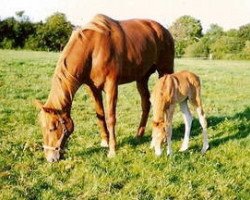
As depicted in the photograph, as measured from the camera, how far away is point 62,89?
741cm

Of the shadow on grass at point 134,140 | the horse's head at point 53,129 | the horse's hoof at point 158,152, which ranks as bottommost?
the shadow on grass at point 134,140

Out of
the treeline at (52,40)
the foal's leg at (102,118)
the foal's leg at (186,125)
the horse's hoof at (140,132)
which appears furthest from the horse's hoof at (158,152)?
the treeline at (52,40)

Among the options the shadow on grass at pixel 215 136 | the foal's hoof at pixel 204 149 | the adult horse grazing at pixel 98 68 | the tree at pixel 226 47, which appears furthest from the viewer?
the tree at pixel 226 47

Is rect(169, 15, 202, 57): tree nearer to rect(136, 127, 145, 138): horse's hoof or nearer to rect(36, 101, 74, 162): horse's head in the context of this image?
rect(136, 127, 145, 138): horse's hoof

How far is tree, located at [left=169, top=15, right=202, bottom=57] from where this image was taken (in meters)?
103

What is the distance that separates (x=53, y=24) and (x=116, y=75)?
67878 mm

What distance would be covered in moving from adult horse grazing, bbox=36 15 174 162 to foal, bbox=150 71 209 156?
0.76 meters

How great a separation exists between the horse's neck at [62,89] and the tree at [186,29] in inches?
3586

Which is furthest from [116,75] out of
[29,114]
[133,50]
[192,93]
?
[29,114]

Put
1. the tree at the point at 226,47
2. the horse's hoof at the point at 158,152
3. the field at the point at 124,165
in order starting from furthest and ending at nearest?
the tree at the point at 226,47 < the horse's hoof at the point at 158,152 < the field at the point at 124,165

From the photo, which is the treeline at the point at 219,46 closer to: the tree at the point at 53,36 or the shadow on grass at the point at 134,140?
the tree at the point at 53,36

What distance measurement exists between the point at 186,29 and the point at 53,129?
101665mm

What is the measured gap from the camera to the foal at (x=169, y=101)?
7.37 meters

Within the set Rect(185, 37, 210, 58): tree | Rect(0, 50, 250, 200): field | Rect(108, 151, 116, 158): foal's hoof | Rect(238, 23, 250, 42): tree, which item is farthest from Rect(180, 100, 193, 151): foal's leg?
Rect(238, 23, 250, 42): tree
